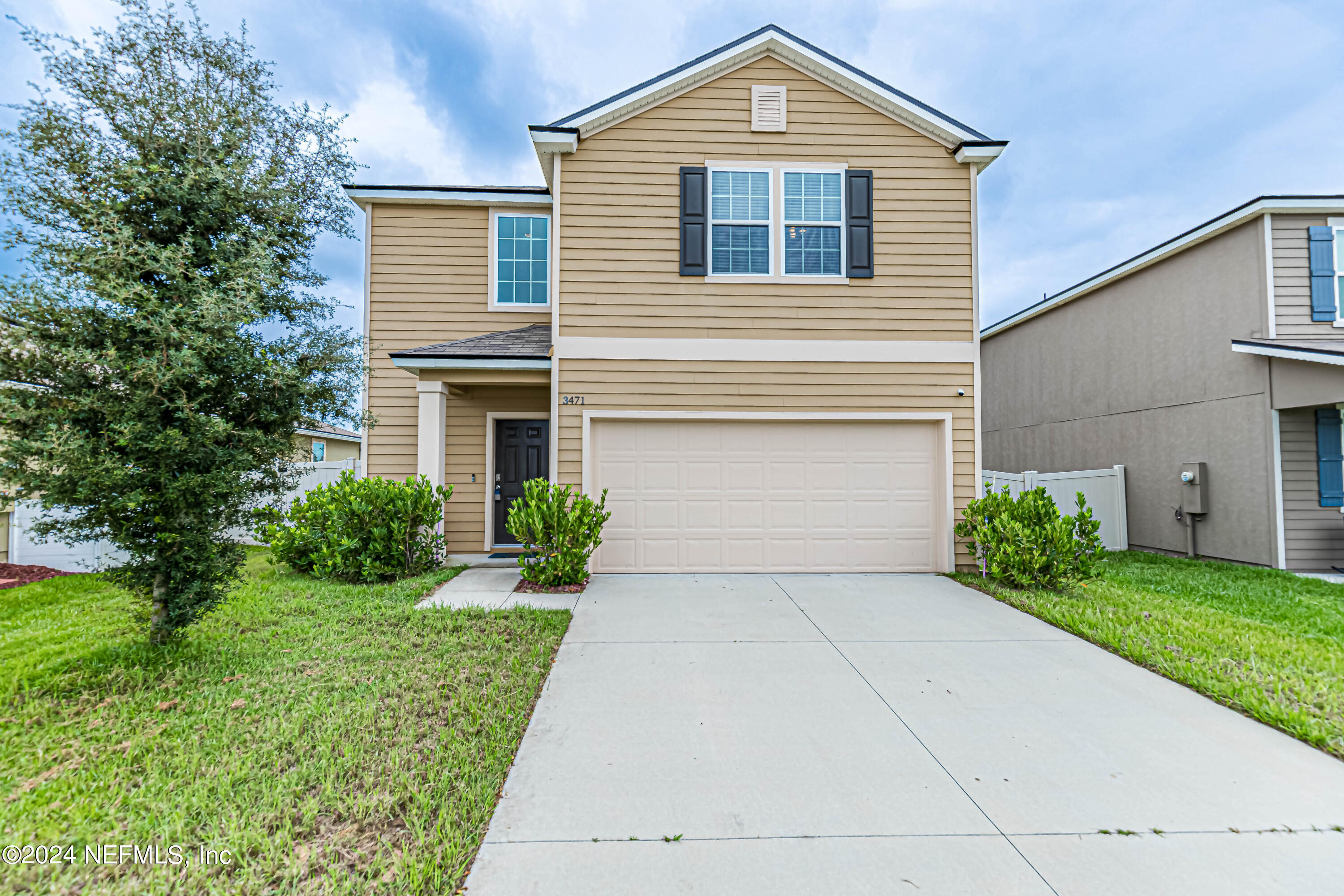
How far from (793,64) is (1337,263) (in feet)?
27.7

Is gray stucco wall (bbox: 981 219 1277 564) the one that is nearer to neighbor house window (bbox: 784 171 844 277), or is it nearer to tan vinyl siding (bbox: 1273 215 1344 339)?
tan vinyl siding (bbox: 1273 215 1344 339)

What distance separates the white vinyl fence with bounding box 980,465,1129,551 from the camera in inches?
407

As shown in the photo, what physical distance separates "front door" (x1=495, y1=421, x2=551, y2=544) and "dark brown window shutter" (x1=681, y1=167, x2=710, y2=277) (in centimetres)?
328

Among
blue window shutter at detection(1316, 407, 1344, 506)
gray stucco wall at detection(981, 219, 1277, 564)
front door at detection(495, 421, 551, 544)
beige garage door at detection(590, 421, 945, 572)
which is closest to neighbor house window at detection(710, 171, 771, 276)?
beige garage door at detection(590, 421, 945, 572)

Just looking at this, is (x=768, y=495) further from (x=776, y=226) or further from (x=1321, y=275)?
(x=1321, y=275)

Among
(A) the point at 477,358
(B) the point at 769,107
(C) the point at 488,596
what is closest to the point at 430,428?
(A) the point at 477,358

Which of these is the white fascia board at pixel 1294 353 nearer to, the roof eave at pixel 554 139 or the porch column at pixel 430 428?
the roof eave at pixel 554 139

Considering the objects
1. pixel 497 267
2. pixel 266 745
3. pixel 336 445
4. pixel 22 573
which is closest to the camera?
pixel 266 745

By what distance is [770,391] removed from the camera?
288 inches

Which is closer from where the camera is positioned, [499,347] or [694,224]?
[694,224]

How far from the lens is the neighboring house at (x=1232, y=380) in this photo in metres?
7.95

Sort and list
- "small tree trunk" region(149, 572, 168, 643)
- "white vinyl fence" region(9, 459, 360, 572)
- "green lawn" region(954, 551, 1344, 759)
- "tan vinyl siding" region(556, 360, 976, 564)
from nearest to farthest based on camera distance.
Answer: "green lawn" region(954, 551, 1344, 759) → "small tree trunk" region(149, 572, 168, 643) → "tan vinyl siding" region(556, 360, 976, 564) → "white vinyl fence" region(9, 459, 360, 572)

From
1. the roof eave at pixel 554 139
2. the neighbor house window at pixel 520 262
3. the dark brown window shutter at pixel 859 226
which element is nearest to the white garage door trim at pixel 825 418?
the dark brown window shutter at pixel 859 226

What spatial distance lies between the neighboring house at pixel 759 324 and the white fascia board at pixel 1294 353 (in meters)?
4.20
